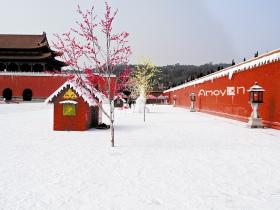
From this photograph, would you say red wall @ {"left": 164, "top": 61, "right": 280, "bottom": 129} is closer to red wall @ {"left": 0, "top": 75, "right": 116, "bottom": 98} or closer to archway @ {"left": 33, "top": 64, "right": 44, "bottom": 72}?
red wall @ {"left": 0, "top": 75, "right": 116, "bottom": 98}

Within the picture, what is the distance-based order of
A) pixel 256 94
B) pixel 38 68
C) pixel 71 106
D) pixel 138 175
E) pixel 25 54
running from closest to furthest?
pixel 138 175
pixel 71 106
pixel 256 94
pixel 25 54
pixel 38 68

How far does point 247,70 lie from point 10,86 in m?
41.4

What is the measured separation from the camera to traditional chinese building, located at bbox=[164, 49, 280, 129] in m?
14.1

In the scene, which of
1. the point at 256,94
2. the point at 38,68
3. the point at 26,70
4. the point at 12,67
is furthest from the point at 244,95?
the point at 12,67

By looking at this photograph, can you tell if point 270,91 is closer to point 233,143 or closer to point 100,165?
point 233,143

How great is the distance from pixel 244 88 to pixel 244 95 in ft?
1.30

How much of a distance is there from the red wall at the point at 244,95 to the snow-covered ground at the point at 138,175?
543 cm

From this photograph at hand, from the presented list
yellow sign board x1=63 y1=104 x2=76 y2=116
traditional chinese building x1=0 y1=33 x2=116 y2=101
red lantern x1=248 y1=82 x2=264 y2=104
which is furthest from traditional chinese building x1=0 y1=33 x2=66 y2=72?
red lantern x1=248 y1=82 x2=264 y2=104

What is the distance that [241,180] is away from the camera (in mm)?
5312

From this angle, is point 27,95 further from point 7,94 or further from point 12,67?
point 12,67

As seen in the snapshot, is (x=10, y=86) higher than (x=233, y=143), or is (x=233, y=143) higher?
(x=10, y=86)

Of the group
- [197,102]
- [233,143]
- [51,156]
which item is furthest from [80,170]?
[197,102]

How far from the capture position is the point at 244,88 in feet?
58.2

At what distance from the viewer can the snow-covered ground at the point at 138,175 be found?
4219 mm
